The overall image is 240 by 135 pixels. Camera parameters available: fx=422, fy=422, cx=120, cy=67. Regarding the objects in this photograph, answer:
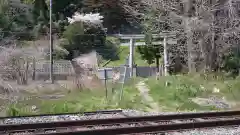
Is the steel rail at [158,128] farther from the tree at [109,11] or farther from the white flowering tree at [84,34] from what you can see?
the tree at [109,11]

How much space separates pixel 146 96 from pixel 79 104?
344cm

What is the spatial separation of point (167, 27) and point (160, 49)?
2080 mm

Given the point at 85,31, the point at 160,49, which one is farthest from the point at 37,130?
the point at 85,31

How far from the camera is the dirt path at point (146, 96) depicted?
16.0 metres

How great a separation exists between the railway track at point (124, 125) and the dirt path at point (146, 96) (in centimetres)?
284

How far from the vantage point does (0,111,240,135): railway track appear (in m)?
10.5

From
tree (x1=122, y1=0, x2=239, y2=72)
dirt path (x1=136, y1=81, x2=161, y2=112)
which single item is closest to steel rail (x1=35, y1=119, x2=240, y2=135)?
dirt path (x1=136, y1=81, x2=161, y2=112)

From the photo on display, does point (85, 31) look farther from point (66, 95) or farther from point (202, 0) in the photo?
point (66, 95)

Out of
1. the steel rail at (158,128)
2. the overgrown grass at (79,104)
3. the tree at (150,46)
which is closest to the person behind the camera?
the steel rail at (158,128)

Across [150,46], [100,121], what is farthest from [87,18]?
[100,121]

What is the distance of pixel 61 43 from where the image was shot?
34.3 metres

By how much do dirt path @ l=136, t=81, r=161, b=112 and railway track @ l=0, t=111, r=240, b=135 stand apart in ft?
9.31

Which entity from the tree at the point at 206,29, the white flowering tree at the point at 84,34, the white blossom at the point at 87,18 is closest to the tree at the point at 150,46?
the tree at the point at 206,29

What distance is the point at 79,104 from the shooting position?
15977 millimetres
